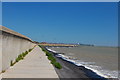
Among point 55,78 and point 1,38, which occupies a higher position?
point 1,38

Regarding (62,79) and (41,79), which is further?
(62,79)

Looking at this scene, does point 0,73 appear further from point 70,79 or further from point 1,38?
point 70,79

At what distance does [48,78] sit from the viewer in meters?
12.2

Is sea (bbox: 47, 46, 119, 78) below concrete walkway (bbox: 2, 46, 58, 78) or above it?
below

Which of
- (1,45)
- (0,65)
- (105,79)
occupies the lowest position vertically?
(105,79)

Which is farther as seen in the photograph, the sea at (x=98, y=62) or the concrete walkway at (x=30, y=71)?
the sea at (x=98, y=62)

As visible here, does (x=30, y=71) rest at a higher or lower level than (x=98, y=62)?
higher

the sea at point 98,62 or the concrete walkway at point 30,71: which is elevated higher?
the concrete walkway at point 30,71

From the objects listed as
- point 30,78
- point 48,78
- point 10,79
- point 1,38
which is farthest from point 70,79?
point 1,38

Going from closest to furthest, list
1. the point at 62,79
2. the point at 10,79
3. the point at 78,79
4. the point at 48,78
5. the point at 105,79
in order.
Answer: the point at 10,79 < the point at 48,78 < the point at 62,79 < the point at 78,79 < the point at 105,79

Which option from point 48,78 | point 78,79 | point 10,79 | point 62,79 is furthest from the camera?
point 78,79

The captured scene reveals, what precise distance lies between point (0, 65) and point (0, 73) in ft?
1.50

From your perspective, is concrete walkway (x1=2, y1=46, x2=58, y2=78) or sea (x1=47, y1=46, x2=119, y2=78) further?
sea (x1=47, y1=46, x2=119, y2=78)

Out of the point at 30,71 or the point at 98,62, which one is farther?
the point at 98,62
